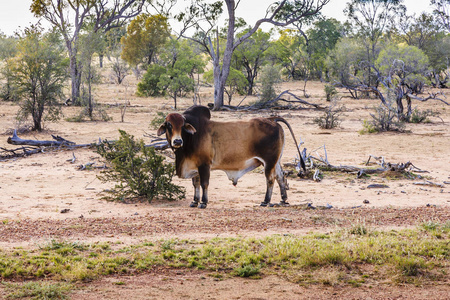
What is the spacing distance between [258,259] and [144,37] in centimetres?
3760

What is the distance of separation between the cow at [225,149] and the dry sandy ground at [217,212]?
23.0 inches

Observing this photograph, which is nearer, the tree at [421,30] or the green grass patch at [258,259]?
the green grass patch at [258,259]

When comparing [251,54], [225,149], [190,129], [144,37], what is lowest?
[225,149]

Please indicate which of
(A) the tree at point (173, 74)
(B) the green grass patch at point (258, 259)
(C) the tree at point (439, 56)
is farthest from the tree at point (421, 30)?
(B) the green grass patch at point (258, 259)

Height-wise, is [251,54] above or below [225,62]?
above

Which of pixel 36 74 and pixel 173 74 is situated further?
pixel 173 74

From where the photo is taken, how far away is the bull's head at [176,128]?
811 centimetres

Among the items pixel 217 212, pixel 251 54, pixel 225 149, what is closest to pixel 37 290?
pixel 217 212

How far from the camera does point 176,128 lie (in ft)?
27.1

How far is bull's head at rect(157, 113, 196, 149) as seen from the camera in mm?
8109

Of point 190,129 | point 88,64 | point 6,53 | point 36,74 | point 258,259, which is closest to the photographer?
point 258,259

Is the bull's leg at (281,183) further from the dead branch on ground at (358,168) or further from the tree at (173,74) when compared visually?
the tree at (173,74)

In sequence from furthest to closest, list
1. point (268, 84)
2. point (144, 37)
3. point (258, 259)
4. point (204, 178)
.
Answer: point (144, 37)
point (268, 84)
point (204, 178)
point (258, 259)

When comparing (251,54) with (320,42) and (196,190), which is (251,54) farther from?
(196,190)
